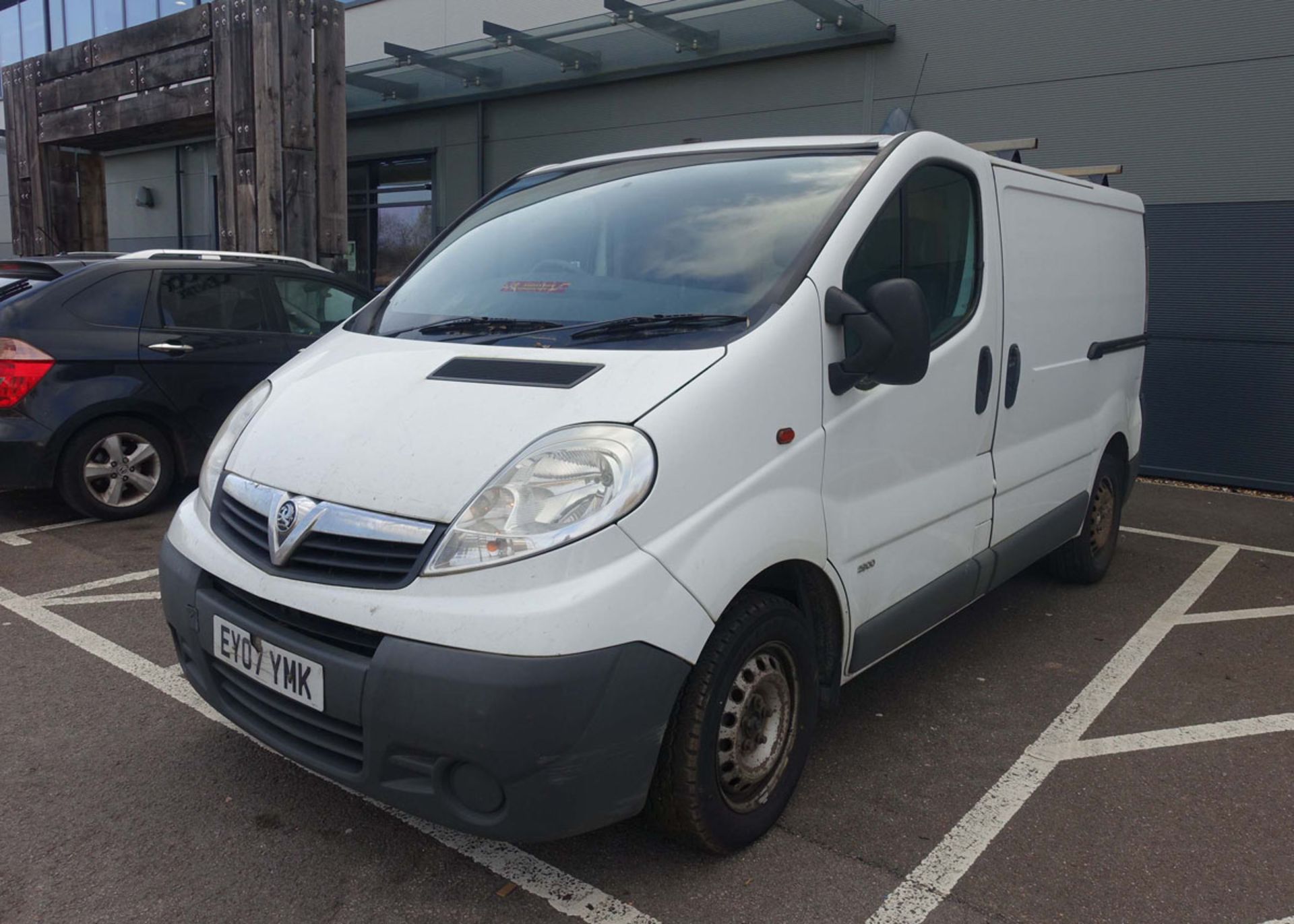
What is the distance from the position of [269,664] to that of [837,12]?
28.0 ft

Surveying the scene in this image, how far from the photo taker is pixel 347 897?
2.53 m

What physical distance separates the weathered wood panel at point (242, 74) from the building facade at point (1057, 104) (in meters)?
2.23

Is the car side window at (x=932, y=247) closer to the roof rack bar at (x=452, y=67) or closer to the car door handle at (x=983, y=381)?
the car door handle at (x=983, y=381)

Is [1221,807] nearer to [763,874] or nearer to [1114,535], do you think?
[763,874]

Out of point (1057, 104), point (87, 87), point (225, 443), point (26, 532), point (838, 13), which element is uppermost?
point (838, 13)

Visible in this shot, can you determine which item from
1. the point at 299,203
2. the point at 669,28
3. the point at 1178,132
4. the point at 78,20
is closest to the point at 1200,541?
the point at 1178,132

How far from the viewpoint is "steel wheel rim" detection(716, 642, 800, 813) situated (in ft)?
8.57

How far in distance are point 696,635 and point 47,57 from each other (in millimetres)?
14151

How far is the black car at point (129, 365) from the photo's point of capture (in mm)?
5723

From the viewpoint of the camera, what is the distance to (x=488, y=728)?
2.16 m

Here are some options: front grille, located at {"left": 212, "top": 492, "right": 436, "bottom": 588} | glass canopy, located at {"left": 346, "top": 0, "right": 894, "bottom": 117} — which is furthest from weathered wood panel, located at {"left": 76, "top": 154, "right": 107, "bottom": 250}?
front grille, located at {"left": 212, "top": 492, "right": 436, "bottom": 588}

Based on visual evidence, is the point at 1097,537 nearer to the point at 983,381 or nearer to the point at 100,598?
the point at 983,381

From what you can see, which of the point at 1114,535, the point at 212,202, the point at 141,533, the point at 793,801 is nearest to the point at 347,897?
the point at 793,801

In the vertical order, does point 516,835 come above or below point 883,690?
above
